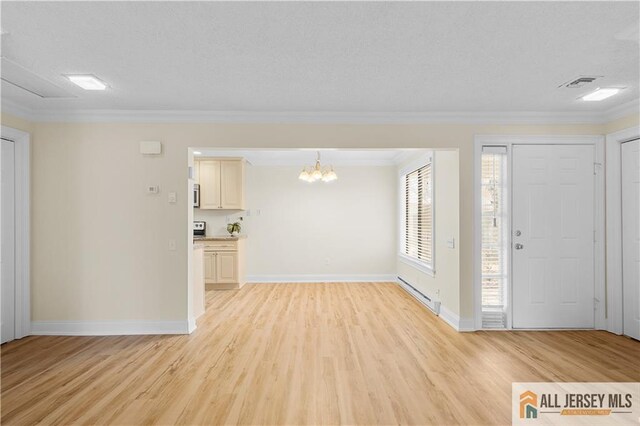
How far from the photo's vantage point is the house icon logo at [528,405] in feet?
7.87

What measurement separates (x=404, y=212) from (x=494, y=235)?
2.66 meters

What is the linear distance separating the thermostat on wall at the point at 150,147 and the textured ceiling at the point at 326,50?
517mm

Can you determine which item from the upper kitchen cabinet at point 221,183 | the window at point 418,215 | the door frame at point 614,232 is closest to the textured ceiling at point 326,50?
the door frame at point 614,232

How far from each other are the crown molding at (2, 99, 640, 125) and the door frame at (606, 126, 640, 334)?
394 mm

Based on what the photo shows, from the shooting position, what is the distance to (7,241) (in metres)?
3.88

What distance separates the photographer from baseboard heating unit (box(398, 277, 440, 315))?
4.85 metres

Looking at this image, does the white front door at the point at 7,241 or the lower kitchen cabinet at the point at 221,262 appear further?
the lower kitchen cabinet at the point at 221,262

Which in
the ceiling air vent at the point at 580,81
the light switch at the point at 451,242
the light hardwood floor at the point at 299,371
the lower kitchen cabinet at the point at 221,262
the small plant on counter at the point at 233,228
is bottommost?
the light hardwood floor at the point at 299,371

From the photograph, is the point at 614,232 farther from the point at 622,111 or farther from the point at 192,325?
the point at 192,325

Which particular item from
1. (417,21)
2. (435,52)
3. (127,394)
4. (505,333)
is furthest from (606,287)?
(127,394)

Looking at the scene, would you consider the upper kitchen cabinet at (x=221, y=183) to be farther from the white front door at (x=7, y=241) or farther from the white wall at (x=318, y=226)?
the white front door at (x=7, y=241)

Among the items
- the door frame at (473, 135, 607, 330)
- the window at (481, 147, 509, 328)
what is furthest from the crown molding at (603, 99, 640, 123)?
the window at (481, 147, 509, 328)

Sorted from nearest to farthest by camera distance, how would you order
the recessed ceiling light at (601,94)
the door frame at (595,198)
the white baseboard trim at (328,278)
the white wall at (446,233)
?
the recessed ceiling light at (601,94) < the door frame at (595,198) < the white wall at (446,233) < the white baseboard trim at (328,278)

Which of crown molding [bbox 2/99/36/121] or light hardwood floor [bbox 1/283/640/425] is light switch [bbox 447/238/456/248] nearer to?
light hardwood floor [bbox 1/283/640/425]
